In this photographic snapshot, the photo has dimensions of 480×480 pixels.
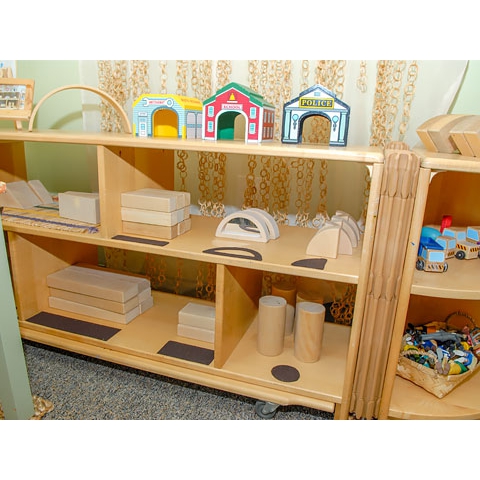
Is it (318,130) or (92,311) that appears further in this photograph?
(92,311)

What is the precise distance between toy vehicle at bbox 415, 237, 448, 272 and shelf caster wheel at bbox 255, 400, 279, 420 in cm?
54

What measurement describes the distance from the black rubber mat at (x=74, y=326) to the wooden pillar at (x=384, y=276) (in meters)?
0.79

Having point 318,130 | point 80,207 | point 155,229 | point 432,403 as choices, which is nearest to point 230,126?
point 318,130

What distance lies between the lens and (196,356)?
4.02 feet

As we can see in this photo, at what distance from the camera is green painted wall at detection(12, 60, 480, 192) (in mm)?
1651

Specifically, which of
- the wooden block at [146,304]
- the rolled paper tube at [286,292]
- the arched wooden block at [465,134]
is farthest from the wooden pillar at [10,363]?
the arched wooden block at [465,134]

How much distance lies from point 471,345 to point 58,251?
4.63 ft

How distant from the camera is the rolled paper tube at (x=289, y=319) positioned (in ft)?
4.43

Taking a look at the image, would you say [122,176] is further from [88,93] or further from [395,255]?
[395,255]

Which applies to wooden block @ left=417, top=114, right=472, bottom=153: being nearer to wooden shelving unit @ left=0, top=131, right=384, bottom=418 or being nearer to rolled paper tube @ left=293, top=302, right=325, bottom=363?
wooden shelving unit @ left=0, top=131, right=384, bottom=418

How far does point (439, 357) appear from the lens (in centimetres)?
112

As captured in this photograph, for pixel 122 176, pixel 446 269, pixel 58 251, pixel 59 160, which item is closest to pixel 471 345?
pixel 446 269

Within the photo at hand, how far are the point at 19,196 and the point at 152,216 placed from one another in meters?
0.57

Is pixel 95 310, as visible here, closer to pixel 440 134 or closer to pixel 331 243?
pixel 331 243
